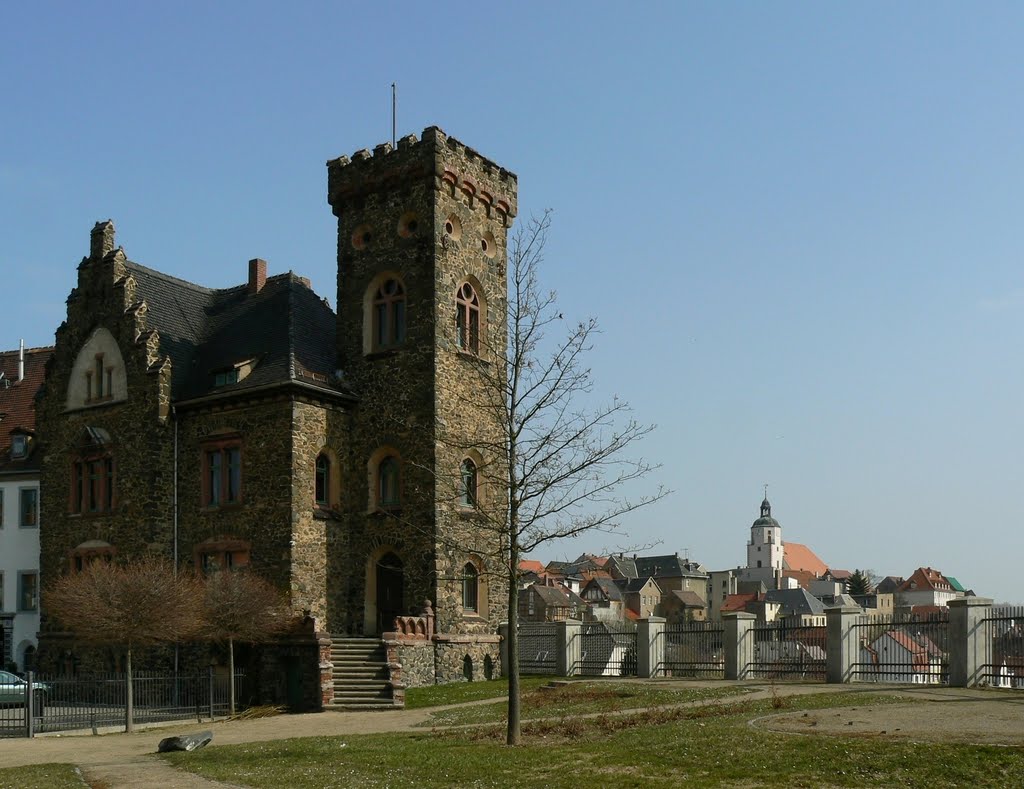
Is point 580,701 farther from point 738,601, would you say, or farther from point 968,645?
point 738,601

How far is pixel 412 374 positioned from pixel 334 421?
3.01 meters

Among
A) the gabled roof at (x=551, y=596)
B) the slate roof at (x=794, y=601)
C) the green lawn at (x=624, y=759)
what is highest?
the green lawn at (x=624, y=759)

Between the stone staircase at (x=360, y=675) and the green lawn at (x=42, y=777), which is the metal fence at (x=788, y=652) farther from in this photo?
the green lawn at (x=42, y=777)

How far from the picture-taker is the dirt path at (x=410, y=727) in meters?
18.1

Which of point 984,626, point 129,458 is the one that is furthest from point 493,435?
point 984,626

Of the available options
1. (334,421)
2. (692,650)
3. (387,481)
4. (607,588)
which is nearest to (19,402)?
(334,421)

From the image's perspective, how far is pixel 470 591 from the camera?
128 ft

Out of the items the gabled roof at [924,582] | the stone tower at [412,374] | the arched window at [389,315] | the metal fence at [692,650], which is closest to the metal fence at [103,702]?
the stone tower at [412,374]

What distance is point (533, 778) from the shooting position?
16297 mm

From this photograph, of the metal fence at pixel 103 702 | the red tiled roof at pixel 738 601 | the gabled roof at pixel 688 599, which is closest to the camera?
the metal fence at pixel 103 702

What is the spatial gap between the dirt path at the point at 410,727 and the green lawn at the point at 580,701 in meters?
0.90

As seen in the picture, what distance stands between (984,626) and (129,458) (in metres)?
27.2

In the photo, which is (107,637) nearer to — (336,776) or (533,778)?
(336,776)

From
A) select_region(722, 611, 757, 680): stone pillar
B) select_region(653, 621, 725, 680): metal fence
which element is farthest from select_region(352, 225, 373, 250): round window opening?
select_region(722, 611, 757, 680): stone pillar
